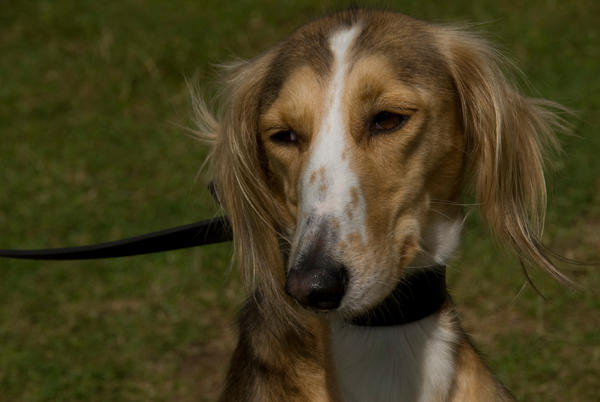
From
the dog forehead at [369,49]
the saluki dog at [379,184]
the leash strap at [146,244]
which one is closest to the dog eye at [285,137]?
the saluki dog at [379,184]

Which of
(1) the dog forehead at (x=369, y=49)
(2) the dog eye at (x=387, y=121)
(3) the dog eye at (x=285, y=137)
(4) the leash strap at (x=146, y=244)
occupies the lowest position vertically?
(4) the leash strap at (x=146, y=244)

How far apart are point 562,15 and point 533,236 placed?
807 cm

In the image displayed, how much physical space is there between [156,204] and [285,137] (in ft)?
15.7

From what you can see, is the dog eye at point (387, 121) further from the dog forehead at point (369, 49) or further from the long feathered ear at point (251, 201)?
the long feathered ear at point (251, 201)

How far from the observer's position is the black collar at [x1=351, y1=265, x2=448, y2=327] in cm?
336

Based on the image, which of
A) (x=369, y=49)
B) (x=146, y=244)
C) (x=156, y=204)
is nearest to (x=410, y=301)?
(x=369, y=49)

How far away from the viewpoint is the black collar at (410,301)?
11.0 ft

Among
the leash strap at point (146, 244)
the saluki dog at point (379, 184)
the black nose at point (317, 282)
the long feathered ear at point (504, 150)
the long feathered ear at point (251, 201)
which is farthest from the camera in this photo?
the leash strap at point (146, 244)

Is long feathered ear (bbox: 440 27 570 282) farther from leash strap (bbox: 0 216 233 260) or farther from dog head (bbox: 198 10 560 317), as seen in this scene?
leash strap (bbox: 0 216 233 260)

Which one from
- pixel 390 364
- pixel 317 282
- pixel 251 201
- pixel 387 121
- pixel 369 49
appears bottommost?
pixel 390 364

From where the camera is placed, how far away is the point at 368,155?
3143 millimetres

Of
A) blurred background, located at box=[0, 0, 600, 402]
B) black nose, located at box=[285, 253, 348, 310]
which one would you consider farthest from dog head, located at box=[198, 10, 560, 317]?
blurred background, located at box=[0, 0, 600, 402]

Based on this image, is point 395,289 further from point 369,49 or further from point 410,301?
point 369,49

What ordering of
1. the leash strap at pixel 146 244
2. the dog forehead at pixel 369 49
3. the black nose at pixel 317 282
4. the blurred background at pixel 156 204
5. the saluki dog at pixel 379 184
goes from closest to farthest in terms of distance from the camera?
1. the black nose at pixel 317 282
2. the saluki dog at pixel 379 184
3. the dog forehead at pixel 369 49
4. the leash strap at pixel 146 244
5. the blurred background at pixel 156 204
